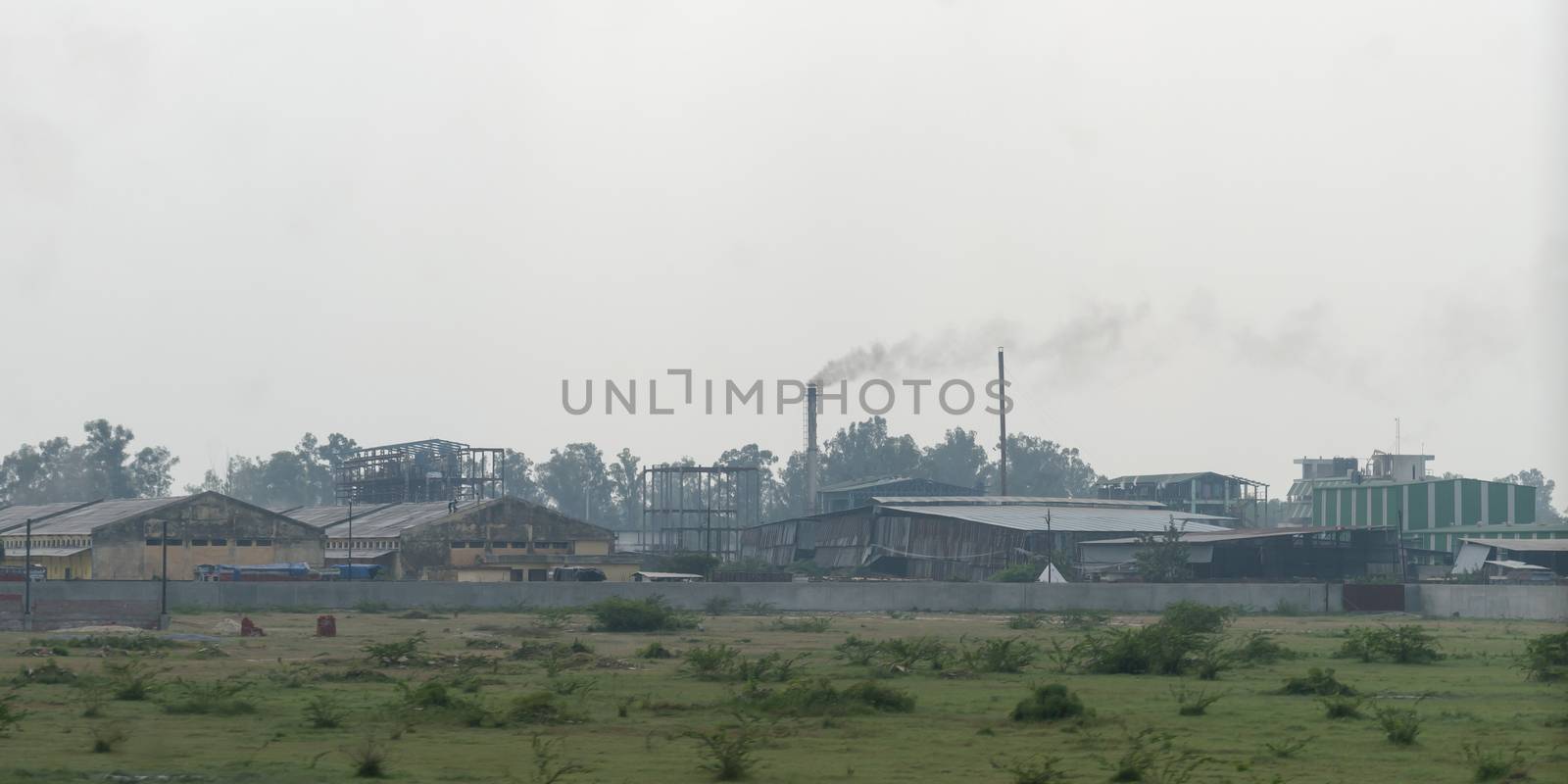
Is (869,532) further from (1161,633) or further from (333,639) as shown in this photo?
(1161,633)

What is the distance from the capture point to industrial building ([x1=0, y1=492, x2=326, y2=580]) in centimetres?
9800

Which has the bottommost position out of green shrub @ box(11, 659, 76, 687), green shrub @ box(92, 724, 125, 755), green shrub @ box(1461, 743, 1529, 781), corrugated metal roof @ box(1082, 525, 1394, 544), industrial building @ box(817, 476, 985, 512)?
green shrub @ box(11, 659, 76, 687)

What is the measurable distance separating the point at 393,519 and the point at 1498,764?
4032 inches

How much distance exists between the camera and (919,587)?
2977 inches

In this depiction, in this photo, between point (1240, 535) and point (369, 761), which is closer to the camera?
point (369, 761)

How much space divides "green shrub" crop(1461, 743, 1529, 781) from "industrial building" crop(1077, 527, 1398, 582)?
239ft

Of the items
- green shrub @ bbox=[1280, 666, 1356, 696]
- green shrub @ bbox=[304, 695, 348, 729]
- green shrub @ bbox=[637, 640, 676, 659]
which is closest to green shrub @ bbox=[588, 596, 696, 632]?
green shrub @ bbox=[637, 640, 676, 659]

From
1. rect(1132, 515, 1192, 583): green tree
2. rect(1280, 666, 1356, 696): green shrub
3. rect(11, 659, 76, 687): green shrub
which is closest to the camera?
rect(1280, 666, 1356, 696): green shrub

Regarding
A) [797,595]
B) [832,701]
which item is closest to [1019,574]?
[797,595]

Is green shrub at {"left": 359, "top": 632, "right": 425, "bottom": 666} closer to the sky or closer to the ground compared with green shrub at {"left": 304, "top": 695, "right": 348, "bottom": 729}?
closer to the ground

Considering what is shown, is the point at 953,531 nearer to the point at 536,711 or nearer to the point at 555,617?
the point at 555,617

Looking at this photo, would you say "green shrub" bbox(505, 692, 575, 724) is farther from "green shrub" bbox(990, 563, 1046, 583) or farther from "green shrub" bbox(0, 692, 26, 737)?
"green shrub" bbox(990, 563, 1046, 583)

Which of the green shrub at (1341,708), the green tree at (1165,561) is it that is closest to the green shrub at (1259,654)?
the green shrub at (1341,708)

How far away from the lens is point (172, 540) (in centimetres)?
9844
